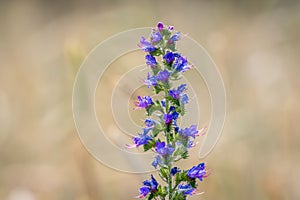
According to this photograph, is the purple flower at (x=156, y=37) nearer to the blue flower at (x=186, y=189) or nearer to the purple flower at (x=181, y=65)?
the purple flower at (x=181, y=65)

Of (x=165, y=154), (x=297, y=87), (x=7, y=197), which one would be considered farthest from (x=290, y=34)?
(x=165, y=154)

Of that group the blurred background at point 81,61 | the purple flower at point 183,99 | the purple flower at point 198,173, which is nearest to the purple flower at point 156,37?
the purple flower at point 183,99

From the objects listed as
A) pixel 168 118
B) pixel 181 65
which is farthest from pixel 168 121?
pixel 181 65

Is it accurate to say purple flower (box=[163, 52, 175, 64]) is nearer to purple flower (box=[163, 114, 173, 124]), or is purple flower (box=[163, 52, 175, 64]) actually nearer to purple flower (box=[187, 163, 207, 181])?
purple flower (box=[163, 114, 173, 124])

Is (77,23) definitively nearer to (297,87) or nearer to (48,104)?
(48,104)

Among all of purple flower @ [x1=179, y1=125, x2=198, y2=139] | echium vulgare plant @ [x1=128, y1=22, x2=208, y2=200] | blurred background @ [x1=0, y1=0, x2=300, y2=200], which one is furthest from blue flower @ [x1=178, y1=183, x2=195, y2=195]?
blurred background @ [x1=0, y1=0, x2=300, y2=200]

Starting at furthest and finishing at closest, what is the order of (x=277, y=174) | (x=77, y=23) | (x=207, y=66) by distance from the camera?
(x=77, y=23) < (x=207, y=66) < (x=277, y=174)
